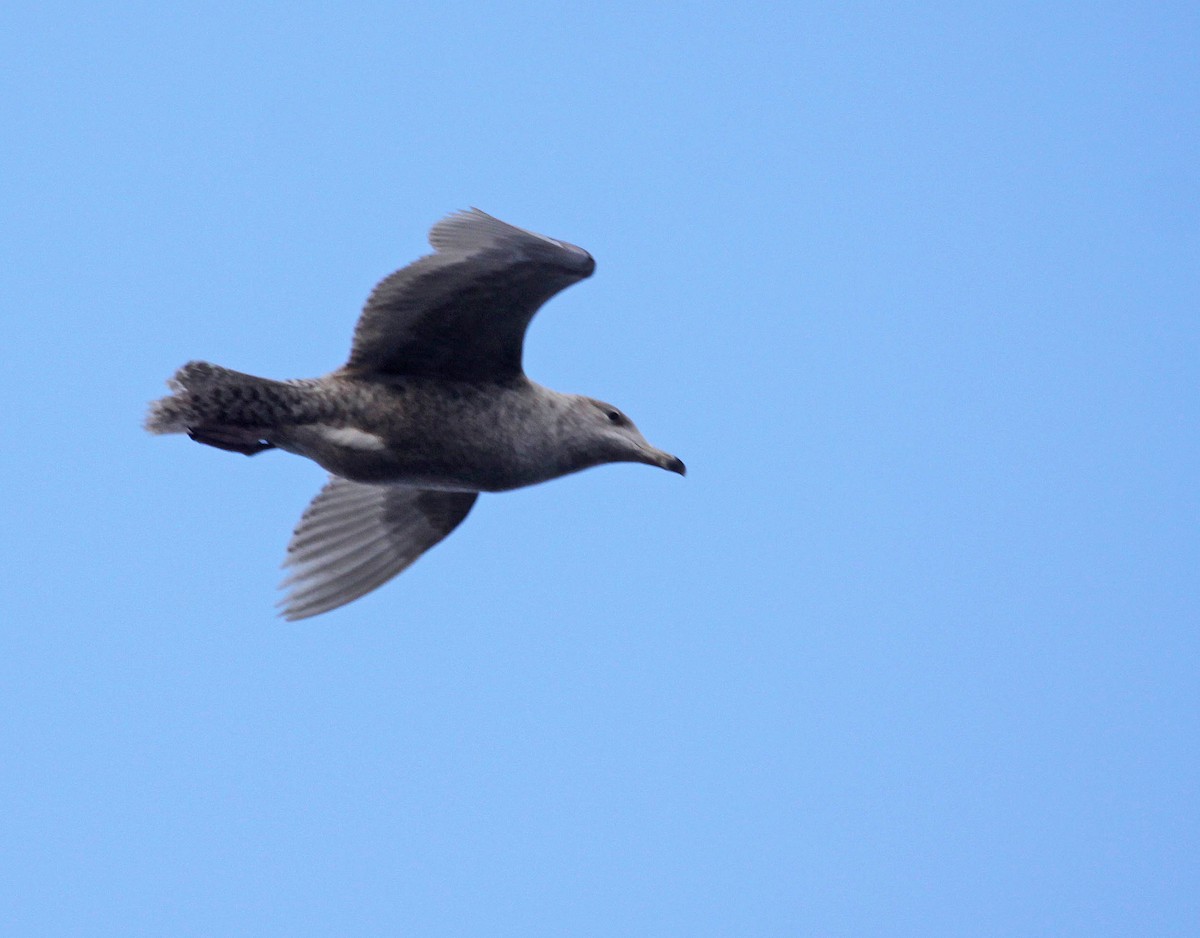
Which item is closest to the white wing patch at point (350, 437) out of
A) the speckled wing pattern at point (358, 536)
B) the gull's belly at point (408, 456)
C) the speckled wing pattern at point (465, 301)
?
the gull's belly at point (408, 456)

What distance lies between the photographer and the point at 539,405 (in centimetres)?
923

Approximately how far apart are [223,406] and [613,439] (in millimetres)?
2083

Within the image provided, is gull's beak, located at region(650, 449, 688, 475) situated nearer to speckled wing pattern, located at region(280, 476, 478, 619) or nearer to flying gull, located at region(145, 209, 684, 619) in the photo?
flying gull, located at region(145, 209, 684, 619)

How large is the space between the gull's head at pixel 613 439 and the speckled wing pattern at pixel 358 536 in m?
1.35

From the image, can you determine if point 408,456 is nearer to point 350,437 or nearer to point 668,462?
point 350,437

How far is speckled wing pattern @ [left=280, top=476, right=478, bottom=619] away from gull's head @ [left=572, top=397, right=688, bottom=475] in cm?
135

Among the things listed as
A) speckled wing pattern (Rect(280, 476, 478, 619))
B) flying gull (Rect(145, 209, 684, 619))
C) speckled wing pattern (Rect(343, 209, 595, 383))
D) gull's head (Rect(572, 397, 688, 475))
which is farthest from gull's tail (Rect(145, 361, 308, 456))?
speckled wing pattern (Rect(280, 476, 478, 619))

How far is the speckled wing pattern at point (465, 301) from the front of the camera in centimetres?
847

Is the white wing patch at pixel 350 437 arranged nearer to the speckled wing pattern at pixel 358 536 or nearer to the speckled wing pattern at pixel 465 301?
the speckled wing pattern at pixel 465 301

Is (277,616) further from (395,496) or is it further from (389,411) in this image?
(389,411)

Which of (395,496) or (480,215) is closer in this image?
(480,215)

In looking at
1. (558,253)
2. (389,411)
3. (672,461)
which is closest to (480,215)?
(558,253)

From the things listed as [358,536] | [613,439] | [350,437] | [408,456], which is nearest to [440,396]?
[408,456]

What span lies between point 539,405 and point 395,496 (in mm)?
1775
